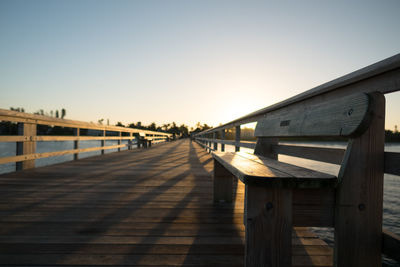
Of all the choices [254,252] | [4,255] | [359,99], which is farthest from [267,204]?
[4,255]

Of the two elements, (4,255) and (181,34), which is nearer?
(4,255)

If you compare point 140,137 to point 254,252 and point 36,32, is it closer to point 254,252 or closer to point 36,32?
point 254,252

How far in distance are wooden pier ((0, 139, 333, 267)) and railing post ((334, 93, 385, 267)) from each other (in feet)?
1.20

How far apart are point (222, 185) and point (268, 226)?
1.25m

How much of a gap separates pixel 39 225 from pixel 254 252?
1541 millimetres

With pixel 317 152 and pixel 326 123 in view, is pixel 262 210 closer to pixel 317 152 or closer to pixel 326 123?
pixel 326 123

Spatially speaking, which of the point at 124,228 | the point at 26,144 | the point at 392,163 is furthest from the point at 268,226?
the point at 26,144

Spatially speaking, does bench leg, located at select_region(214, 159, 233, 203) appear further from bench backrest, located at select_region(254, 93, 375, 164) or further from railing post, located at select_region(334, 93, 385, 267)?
railing post, located at select_region(334, 93, 385, 267)

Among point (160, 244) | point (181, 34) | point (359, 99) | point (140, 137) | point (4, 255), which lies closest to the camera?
point (359, 99)

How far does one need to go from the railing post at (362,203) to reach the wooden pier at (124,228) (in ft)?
1.20

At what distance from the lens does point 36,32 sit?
61.4 feet

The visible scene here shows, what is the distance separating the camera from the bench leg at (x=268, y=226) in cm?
74

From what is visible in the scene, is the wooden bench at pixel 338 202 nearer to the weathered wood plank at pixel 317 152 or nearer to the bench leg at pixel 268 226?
the bench leg at pixel 268 226

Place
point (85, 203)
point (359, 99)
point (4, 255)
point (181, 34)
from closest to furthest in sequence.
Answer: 1. point (359, 99)
2. point (4, 255)
3. point (85, 203)
4. point (181, 34)
